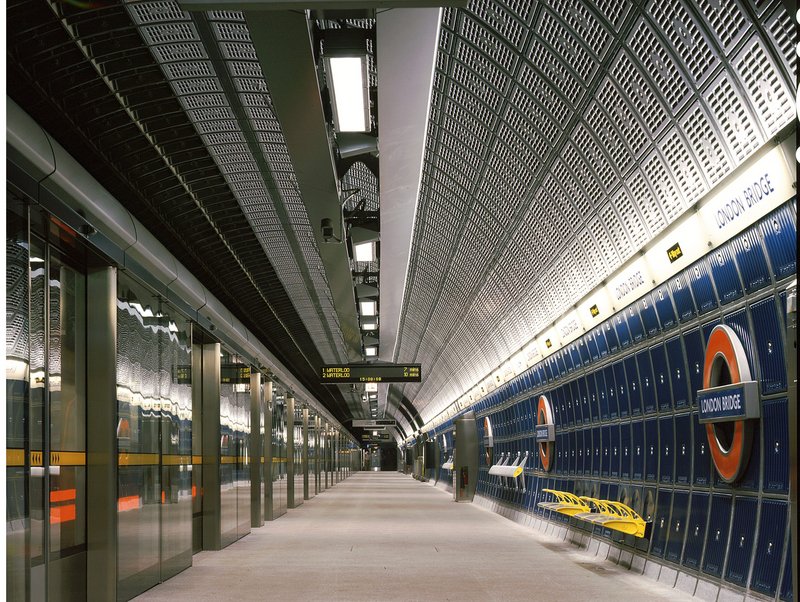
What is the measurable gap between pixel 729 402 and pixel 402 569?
500 cm

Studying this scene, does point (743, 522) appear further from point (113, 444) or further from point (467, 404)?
point (467, 404)

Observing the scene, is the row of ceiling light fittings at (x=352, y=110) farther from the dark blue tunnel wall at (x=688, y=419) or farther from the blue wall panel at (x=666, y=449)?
the blue wall panel at (x=666, y=449)

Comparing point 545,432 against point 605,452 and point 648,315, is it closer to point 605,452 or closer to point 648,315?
point 605,452

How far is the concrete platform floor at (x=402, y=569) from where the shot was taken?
977 centimetres

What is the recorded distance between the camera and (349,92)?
362 inches

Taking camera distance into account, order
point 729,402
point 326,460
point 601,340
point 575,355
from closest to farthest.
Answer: point 729,402 → point 601,340 → point 575,355 → point 326,460

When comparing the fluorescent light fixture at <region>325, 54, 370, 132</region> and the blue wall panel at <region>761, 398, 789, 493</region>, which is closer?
the blue wall panel at <region>761, 398, 789, 493</region>

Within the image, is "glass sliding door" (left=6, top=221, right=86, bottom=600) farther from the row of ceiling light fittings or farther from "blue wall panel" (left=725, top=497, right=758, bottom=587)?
"blue wall panel" (left=725, top=497, right=758, bottom=587)

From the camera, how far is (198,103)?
10922mm

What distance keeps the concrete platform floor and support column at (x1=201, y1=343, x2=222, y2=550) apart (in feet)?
1.36

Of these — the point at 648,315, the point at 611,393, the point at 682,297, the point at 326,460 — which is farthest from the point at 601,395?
the point at 326,460

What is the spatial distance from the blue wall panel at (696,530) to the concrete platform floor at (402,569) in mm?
374

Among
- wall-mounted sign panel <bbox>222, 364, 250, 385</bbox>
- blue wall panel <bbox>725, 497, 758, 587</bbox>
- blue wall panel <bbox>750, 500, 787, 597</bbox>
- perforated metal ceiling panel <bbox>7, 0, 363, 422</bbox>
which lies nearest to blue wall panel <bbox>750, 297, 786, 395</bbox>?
blue wall panel <bbox>750, 500, 787, 597</bbox>

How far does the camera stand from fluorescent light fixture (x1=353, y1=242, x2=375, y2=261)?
670 inches
